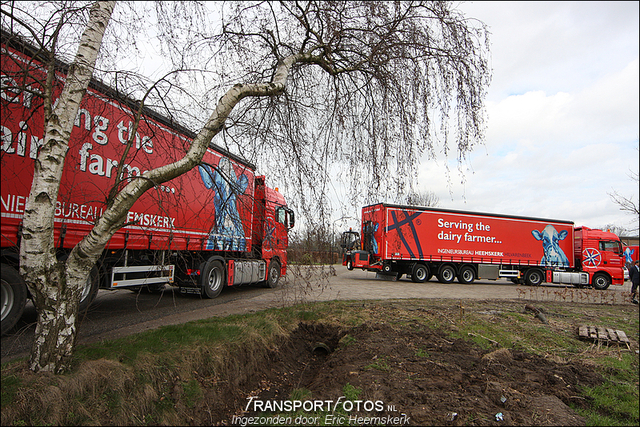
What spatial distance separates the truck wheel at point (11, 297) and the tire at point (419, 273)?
15.6 m

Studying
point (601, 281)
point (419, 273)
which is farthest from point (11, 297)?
point (601, 281)

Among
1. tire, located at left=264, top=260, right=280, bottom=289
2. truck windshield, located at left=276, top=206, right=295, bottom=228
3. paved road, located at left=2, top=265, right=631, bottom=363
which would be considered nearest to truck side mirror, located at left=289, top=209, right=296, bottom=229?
truck windshield, located at left=276, top=206, right=295, bottom=228

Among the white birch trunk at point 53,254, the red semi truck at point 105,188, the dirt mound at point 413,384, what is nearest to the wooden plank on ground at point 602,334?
the dirt mound at point 413,384

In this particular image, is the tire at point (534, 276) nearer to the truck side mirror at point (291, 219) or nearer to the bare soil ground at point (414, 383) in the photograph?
the bare soil ground at point (414, 383)

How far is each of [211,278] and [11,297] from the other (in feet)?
16.2

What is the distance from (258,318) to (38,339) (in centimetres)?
322

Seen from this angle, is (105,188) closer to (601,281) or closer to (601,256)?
(601,256)

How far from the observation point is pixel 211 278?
956 centimetres

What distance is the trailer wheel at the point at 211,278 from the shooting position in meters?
8.98

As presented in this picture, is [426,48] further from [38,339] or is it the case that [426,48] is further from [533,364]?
[38,339]

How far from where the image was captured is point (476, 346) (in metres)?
5.09

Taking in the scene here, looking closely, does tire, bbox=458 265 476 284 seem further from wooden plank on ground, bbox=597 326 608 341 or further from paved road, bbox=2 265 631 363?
wooden plank on ground, bbox=597 326 608 341

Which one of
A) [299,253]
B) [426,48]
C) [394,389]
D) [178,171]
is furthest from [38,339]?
[426,48]

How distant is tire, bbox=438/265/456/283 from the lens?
18203 mm
